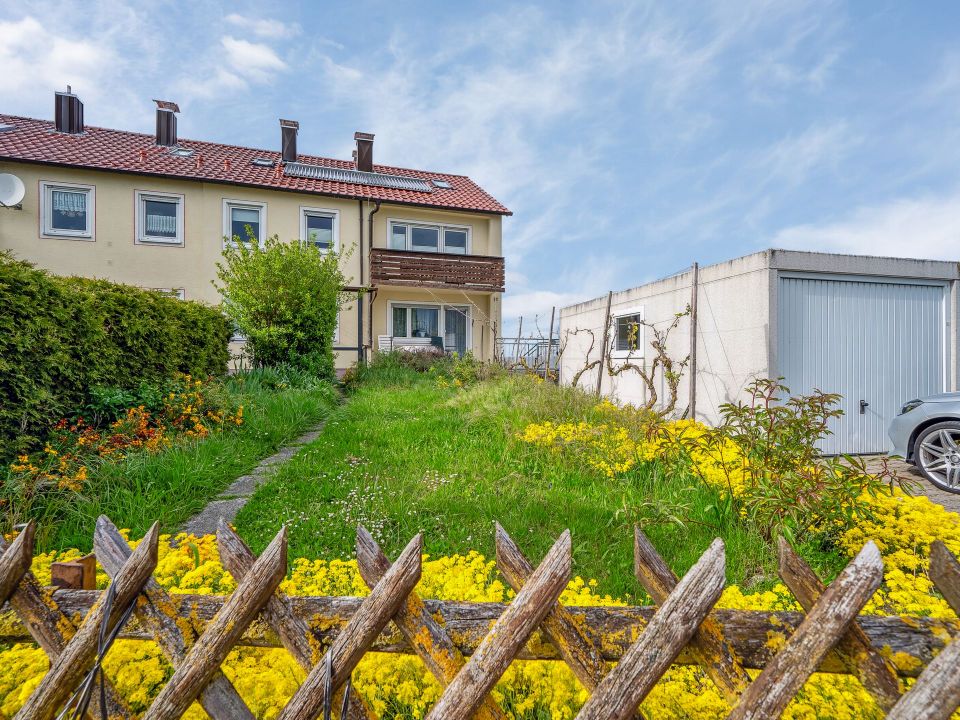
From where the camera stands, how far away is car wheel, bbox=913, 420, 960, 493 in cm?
449

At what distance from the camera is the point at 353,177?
15602 millimetres

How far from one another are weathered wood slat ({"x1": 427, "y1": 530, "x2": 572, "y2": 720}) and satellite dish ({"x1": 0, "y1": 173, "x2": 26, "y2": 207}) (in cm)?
1636

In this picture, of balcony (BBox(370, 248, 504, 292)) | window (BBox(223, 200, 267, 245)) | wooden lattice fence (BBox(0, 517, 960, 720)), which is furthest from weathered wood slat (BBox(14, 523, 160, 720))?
window (BBox(223, 200, 267, 245))

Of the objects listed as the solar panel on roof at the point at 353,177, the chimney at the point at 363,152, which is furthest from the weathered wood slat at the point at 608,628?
the chimney at the point at 363,152

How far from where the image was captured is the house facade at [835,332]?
5.86 meters

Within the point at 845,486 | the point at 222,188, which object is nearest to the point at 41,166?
the point at 222,188

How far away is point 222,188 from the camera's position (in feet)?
43.8

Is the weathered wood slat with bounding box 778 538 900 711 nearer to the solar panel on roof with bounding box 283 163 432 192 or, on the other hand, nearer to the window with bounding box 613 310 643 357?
the window with bounding box 613 310 643 357

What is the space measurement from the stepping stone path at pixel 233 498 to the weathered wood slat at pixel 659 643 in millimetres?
2295

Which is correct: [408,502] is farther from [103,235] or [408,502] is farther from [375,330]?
[103,235]

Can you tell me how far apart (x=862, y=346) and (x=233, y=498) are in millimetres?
7734

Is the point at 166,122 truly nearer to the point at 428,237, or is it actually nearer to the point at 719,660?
the point at 428,237

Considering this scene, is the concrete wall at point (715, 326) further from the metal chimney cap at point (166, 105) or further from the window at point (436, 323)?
the metal chimney cap at point (166, 105)

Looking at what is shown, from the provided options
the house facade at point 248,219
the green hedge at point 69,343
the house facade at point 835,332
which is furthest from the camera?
the house facade at point 248,219
